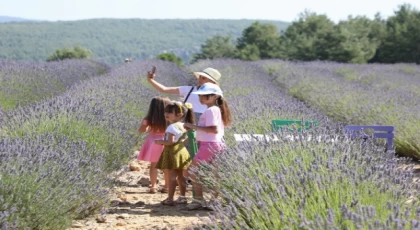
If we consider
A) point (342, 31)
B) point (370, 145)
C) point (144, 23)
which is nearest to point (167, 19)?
point (144, 23)

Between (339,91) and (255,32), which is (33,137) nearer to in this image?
(339,91)

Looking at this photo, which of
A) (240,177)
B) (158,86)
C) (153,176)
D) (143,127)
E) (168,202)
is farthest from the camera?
(158,86)

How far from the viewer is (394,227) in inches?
104

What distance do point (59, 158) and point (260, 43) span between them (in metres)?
34.9

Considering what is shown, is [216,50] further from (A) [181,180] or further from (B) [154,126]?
(A) [181,180]

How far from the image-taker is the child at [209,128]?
17.0 feet

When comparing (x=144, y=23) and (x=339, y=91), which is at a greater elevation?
(x=339, y=91)

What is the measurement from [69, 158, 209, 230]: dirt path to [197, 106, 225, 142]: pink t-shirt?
0.50m

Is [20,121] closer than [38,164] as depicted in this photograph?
No

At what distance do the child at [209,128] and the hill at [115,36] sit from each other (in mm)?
92720

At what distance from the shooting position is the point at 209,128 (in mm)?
5168

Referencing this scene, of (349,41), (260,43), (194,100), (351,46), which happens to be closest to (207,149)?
(194,100)

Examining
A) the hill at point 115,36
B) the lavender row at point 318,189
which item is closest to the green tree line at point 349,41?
the lavender row at point 318,189

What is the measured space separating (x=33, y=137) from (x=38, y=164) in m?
1.07
